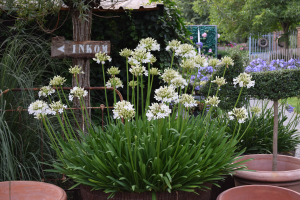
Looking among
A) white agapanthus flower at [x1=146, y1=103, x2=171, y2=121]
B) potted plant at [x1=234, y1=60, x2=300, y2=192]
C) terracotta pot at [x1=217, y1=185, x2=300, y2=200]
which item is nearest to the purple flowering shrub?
potted plant at [x1=234, y1=60, x2=300, y2=192]

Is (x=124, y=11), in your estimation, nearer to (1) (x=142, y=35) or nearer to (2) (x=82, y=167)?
(1) (x=142, y=35)

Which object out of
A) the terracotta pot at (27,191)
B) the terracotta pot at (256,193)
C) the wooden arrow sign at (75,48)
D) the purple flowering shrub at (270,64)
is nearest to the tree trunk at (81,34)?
the wooden arrow sign at (75,48)

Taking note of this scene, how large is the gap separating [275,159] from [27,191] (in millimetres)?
1984

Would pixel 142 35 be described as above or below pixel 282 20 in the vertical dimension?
below

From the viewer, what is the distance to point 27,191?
208 centimetres

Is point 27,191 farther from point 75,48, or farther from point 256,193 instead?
point 256,193

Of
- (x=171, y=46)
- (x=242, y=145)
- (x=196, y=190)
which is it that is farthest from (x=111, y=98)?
(x=196, y=190)

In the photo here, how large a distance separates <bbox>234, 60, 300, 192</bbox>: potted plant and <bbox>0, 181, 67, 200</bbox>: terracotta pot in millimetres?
1393

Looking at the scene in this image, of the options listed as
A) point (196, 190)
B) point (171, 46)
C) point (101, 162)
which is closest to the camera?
point (101, 162)

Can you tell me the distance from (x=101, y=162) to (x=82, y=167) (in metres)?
0.22

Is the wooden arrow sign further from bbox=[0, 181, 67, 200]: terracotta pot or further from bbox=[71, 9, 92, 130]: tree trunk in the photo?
bbox=[0, 181, 67, 200]: terracotta pot

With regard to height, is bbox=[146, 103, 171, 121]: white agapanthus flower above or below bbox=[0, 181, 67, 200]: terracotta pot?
above

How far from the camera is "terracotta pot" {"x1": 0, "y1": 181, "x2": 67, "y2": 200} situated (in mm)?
2045

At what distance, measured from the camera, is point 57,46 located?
9.53 ft
